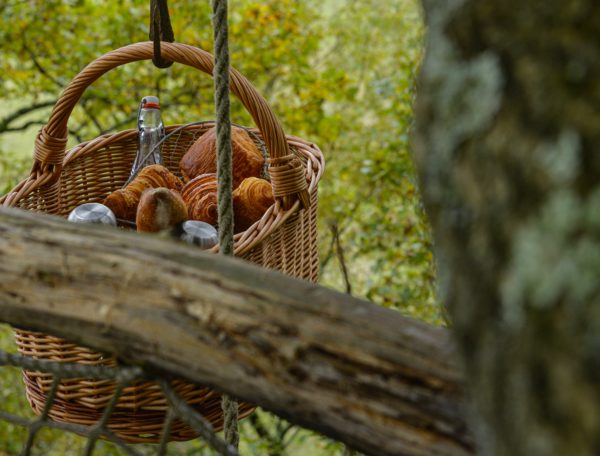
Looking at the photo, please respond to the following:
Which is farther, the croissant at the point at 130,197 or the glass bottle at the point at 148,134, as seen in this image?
the glass bottle at the point at 148,134

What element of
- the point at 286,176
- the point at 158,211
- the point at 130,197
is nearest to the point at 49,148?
the point at 130,197

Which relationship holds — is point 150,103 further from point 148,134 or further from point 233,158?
point 233,158

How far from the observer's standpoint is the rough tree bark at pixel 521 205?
0.96ft

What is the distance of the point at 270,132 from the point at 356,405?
0.53 m

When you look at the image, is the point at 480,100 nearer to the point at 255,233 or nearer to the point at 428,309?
the point at 255,233

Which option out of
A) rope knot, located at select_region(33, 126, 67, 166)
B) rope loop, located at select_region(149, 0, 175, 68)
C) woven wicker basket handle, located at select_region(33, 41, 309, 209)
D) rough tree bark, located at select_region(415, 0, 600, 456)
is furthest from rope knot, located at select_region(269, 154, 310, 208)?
rough tree bark, located at select_region(415, 0, 600, 456)

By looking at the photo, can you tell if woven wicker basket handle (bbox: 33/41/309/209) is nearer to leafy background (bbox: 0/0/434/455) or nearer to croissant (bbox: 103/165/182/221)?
croissant (bbox: 103/165/182/221)

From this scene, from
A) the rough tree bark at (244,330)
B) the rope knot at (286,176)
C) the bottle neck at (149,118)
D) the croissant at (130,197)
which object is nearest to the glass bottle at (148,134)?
the bottle neck at (149,118)

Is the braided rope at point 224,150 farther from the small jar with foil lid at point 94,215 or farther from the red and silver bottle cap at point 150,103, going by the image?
the red and silver bottle cap at point 150,103

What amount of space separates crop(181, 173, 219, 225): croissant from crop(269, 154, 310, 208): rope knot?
171mm

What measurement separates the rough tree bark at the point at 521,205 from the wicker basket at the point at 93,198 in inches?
20.4

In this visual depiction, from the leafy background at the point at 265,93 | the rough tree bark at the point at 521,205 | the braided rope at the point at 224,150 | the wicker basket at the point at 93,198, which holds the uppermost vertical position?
the rough tree bark at the point at 521,205

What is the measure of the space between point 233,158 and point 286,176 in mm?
281

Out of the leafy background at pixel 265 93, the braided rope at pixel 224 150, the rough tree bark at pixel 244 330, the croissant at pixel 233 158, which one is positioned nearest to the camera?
the rough tree bark at pixel 244 330
